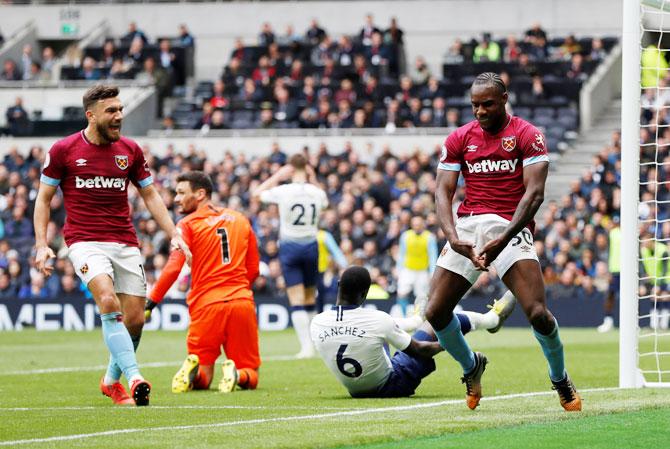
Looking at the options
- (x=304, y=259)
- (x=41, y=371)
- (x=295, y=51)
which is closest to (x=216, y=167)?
(x=295, y=51)

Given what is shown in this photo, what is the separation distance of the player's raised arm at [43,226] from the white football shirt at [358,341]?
2.29 meters

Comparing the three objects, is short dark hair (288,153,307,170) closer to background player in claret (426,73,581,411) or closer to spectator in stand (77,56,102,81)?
background player in claret (426,73,581,411)

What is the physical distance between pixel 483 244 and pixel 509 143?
74 cm

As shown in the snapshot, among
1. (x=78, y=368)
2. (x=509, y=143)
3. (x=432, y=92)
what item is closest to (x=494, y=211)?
(x=509, y=143)

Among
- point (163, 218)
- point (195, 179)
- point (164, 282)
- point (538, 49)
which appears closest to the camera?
point (163, 218)

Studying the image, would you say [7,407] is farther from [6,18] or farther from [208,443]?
[6,18]

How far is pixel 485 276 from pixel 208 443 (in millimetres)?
19306

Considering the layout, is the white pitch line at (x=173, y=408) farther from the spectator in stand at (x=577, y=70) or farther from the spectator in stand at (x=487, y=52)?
the spectator in stand at (x=487, y=52)

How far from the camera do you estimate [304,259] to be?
18.5 metres

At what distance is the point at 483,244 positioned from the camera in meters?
9.91

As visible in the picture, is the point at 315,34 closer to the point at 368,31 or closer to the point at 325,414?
the point at 368,31

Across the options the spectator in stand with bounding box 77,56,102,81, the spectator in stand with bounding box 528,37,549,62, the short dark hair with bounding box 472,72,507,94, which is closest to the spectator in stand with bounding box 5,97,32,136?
the spectator in stand with bounding box 77,56,102,81

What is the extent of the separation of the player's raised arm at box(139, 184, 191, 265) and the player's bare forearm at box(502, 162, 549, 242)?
9.99 feet

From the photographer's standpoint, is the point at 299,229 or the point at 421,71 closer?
the point at 299,229
